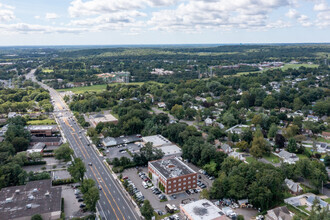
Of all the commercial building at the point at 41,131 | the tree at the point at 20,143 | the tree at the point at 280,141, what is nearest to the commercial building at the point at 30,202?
the tree at the point at 20,143

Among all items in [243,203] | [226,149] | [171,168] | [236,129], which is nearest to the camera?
[243,203]

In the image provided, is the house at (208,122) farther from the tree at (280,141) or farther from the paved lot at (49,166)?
the paved lot at (49,166)

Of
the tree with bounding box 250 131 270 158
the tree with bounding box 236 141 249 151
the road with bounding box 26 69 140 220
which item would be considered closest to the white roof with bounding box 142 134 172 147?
the road with bounding box 26 69 140 220

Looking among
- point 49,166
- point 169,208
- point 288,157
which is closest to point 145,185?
point 169,208

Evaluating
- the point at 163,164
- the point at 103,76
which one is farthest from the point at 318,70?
the point at 163,164

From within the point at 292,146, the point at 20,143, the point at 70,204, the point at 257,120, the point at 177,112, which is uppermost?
the point at 257,120

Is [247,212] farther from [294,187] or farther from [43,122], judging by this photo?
[43,122]

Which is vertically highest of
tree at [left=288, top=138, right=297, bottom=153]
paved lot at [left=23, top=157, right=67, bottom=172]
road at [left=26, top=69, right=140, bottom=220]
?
tree at [left=288, top=138, right=297, bottom=153]

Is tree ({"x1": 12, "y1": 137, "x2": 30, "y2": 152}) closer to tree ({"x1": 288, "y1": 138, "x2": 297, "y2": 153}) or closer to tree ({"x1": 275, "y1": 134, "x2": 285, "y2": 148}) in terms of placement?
tree ({"x1": 275, "y1": 134, "x2": 285, "y2": 148})
